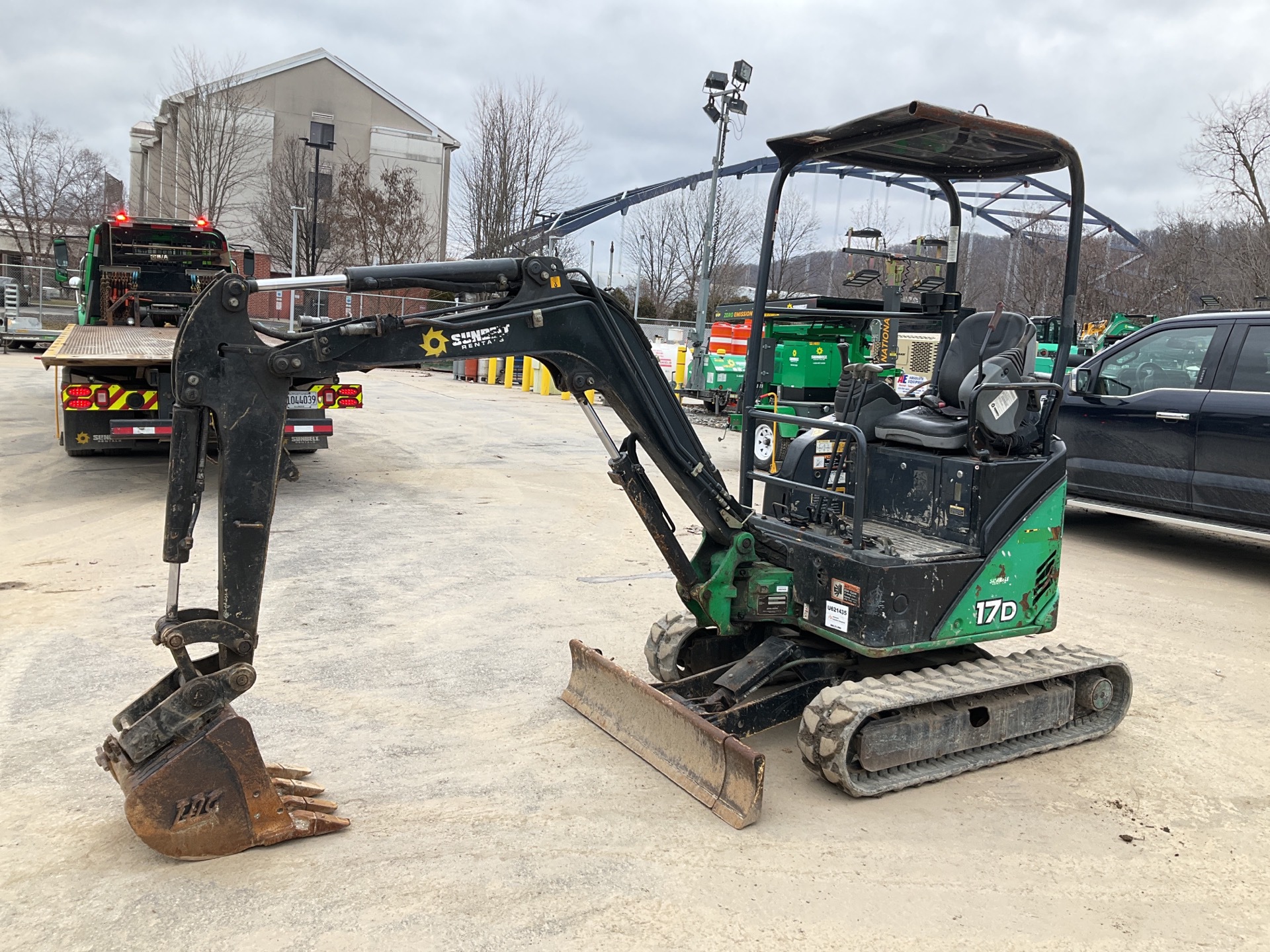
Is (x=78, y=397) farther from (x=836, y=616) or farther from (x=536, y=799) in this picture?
(x=836, y=616)

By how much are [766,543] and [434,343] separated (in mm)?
1916

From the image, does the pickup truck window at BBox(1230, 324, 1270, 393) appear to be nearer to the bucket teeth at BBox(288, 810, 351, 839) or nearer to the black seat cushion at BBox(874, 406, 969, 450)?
the black seat cushion at BBox(874, 406, 969, 450)

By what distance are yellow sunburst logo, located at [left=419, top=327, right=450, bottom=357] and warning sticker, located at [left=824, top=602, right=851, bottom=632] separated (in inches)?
83.9

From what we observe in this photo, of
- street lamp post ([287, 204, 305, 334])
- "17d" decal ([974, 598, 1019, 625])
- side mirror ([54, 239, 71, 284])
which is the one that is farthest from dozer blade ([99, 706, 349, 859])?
street lamp post ([287, 204, 305, 334])

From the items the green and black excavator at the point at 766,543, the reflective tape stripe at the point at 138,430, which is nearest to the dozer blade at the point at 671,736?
the green and black excavator at the point at 766,543

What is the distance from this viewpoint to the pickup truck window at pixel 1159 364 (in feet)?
30.1

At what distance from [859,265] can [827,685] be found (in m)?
7.36

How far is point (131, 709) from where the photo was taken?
376 cm

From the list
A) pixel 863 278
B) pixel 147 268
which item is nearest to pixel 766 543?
pixel 863 278

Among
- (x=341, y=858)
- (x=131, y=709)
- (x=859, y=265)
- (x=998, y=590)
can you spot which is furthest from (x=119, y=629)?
(x=859, y=265)

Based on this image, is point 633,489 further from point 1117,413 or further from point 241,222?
point 241,222

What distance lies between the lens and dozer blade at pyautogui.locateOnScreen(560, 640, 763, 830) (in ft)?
13.5

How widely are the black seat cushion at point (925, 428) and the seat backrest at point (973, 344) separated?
0.17 meters

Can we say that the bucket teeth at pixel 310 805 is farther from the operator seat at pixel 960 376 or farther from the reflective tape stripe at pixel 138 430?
the reflective tape stripe at pixel 138 430
